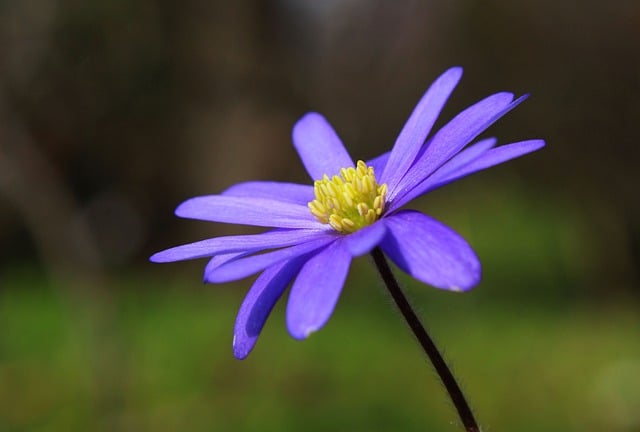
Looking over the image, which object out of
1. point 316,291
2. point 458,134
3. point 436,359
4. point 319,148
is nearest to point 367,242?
point 316,291

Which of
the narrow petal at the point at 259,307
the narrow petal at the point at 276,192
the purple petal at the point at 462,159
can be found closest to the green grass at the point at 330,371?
the narrow petal at the point at 276,192

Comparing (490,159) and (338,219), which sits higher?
(338,219)

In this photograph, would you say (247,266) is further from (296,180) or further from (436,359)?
(296,180)

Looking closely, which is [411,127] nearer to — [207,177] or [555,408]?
[555,408]

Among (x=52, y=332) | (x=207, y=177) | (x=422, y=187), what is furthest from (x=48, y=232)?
(x=422, y=187)

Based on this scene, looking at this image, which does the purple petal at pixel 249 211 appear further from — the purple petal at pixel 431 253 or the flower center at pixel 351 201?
the purple petal at pixel 431 253

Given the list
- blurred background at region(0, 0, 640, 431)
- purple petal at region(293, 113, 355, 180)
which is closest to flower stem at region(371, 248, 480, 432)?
purple petal at region(293, 113, 355, 180)
